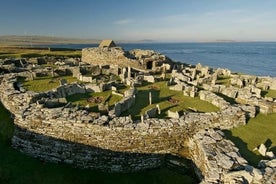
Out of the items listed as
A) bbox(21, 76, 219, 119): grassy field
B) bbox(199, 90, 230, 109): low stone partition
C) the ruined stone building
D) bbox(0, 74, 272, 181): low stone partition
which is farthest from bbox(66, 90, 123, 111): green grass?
the ruined stone building

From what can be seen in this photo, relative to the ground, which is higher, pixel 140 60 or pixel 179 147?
pixel 140 60

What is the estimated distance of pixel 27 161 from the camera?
1691 centimetres

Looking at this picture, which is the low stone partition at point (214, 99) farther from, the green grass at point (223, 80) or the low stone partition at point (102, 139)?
the green grass at point (223, 80)

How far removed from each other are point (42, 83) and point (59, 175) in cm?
1484

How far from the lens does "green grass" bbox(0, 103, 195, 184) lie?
15.5 m

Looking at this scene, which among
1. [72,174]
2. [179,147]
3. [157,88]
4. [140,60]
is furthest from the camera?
[140,60]

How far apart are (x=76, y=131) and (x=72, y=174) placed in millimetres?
2616

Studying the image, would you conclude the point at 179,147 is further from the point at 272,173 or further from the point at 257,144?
the point at 272,173

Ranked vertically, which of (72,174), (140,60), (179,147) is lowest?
(72,174)

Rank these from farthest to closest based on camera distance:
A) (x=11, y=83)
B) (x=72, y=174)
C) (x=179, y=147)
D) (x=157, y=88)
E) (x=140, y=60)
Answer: (x=140, y=60) < (x=157, y=88) < (x=11, y=83) < (x=179, y=147) < (x=72, y=174)

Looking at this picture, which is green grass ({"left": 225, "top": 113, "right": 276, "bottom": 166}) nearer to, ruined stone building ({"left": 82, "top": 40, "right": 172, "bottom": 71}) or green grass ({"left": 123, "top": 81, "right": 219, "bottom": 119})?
green grass ({"left": 123, "top": 81, "right": 219, "bottom": 119})

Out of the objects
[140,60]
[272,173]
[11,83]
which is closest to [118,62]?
[140,60]

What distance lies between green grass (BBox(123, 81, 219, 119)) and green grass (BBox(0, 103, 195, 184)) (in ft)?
15.0

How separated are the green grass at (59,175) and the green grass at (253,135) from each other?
3.75m
